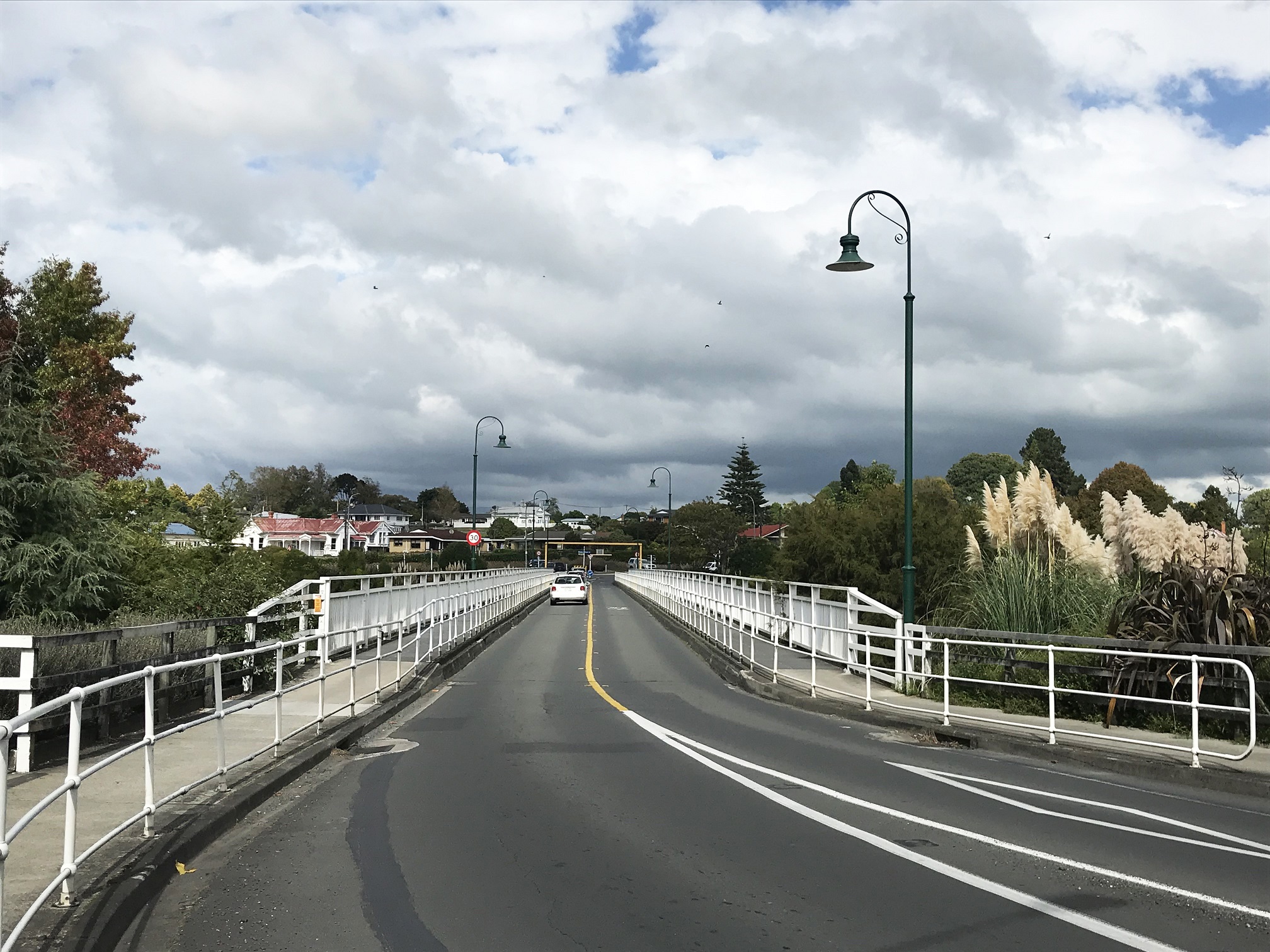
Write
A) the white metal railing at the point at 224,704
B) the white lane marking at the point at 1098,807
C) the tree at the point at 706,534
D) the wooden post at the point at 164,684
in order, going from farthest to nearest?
the tree at the point at 706,534
the wooden post at the point at 164,684
the white lane marking at the point at 1098,807
the white metal railing at the point at 224,704

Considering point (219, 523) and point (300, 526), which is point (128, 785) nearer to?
point (219, 523)

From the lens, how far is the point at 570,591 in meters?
54.1

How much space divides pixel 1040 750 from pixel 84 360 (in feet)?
101

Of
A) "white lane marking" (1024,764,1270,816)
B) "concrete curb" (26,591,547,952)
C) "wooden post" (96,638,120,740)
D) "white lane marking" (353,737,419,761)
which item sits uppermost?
"wooden post" (96,638,120,740)

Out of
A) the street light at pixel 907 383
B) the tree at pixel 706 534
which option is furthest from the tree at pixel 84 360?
the tree at pixel 706 534

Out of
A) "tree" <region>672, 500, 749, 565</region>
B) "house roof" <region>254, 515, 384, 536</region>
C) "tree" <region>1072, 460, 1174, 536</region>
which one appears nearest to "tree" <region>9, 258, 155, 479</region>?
"tree" <region>1072, 460, 1174, 536</region>

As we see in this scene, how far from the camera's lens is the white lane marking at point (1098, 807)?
852 cm

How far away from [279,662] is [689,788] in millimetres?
4323

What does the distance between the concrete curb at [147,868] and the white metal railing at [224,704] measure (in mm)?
139

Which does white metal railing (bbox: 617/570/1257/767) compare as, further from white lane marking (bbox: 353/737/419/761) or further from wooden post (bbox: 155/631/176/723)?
wooden post (bbox: 155/631/176/723)

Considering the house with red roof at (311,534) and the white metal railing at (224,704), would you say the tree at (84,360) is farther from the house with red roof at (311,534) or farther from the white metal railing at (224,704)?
the house with red roof at (311,534)

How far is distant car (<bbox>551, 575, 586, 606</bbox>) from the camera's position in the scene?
5397 cm

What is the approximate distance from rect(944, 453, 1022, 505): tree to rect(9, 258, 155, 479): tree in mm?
112799

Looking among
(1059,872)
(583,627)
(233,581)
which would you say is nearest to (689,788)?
(1059,872)
